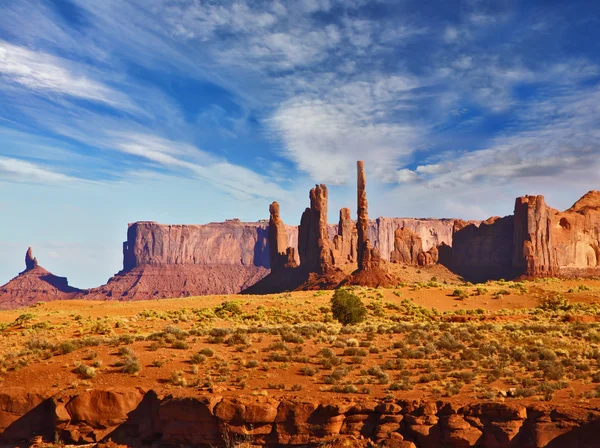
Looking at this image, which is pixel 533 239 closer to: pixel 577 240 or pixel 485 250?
pixel 485 250

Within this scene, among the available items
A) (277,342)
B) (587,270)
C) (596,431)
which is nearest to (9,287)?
(587,270)

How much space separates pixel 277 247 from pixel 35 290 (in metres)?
98.3

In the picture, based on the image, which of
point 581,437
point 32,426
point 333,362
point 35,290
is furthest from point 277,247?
point 581,437

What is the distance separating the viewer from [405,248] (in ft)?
402

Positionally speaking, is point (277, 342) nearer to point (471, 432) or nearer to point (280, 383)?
point (280, 383)

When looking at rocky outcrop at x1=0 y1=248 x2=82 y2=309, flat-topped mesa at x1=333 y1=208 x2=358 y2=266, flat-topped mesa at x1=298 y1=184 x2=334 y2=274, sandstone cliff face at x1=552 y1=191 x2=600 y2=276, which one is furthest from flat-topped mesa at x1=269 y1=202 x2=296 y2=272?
rocky outcrop at x1=0 y1=248 x2=82 y2=309

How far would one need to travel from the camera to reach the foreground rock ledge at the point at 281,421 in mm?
14188

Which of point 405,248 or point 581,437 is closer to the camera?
point 581,437

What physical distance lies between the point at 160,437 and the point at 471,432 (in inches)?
340

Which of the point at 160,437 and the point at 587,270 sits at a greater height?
the point at 587,270

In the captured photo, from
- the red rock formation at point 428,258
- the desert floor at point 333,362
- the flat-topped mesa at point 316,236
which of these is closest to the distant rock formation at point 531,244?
the red rock formation at point 428,258

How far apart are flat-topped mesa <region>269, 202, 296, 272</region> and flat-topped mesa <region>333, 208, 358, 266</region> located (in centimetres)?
1050

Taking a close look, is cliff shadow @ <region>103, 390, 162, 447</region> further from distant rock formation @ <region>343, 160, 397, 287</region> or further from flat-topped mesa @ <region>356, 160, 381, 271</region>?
flat-topped mesa @ <region>356, 160, 381, 271</region>

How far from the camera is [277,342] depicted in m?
22.9
